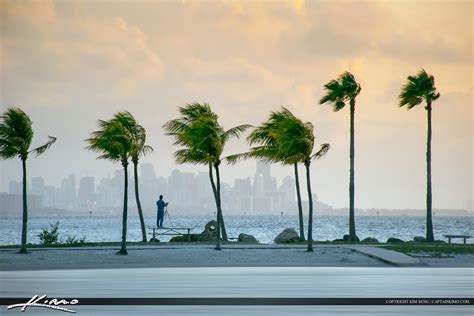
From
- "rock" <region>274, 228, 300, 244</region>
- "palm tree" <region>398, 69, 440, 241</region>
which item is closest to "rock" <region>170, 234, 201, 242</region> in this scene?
"rock" <region>274, 228, 300, 244</region>

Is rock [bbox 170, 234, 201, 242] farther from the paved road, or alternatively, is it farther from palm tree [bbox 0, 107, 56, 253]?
the paved road

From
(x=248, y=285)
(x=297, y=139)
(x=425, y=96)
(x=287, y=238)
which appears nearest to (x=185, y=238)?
(x=287, y=238)

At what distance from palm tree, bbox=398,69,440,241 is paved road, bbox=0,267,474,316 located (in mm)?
22693

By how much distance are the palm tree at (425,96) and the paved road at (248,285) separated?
2269 centimetres

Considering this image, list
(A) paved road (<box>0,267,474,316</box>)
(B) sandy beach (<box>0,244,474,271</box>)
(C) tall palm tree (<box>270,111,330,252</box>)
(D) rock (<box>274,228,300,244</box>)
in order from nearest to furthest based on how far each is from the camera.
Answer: (A) paved road (<box>0,267,474,316</box>), (B) sandy beach (<box>0,244,474,271</box>), (C) tall palm tree (<box>270,111,330,252</box>), (D) rock (<box>274,228,300,244</box>)

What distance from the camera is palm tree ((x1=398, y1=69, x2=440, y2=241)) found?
54.6 m

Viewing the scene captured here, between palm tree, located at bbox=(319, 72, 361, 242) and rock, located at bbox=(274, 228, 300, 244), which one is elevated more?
palm tree, located at bbox=(319, 72, 361, 242)

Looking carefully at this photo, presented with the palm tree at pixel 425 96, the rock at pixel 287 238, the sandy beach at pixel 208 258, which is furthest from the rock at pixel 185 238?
the palm tree at pixel 425 96

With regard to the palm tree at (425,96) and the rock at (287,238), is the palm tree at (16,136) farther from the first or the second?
the palm tree at (425,96)

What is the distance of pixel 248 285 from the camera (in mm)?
24656

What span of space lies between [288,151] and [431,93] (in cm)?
1546

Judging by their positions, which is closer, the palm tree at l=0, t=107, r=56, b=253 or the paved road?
the paved road

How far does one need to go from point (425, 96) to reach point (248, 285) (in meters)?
33.4

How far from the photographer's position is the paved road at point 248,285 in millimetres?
18203
